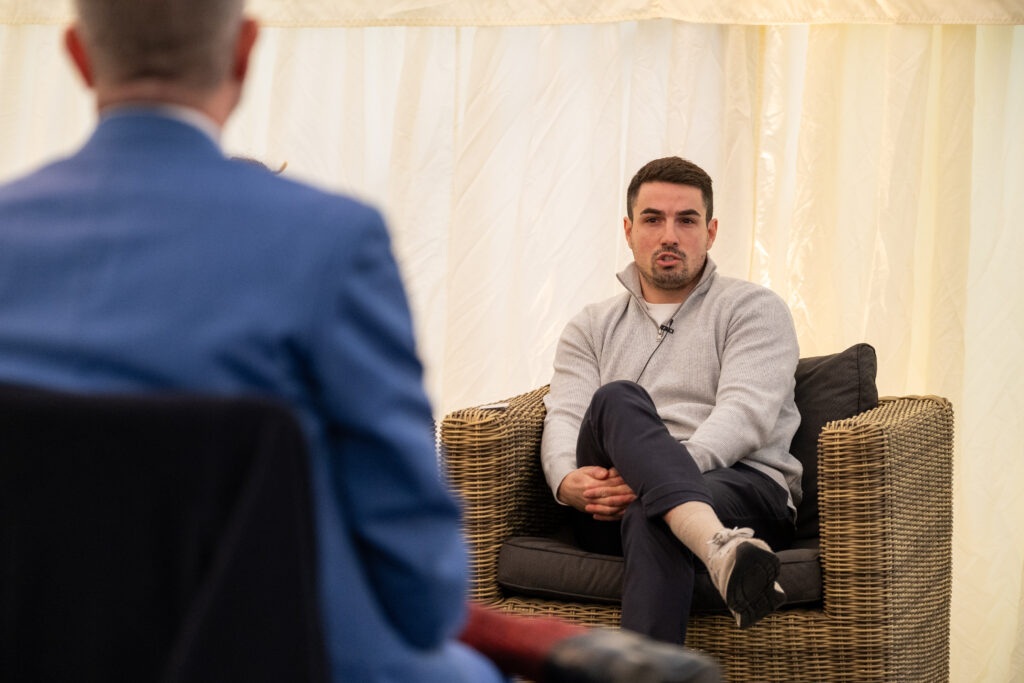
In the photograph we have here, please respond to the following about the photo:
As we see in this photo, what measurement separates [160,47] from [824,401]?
2243 mm

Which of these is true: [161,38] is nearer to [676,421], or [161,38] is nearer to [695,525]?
[695,525]

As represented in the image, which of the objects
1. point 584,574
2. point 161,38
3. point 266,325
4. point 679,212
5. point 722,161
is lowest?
point 584,574

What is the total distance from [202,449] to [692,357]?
2243 mm

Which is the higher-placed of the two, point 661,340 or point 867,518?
point 661,340

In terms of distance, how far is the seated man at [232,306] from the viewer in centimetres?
80

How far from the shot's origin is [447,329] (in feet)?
12.2

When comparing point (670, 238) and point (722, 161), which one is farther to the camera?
point (722, 161)

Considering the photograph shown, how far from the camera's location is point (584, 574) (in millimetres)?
2479

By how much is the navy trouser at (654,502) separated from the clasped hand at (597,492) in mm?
37

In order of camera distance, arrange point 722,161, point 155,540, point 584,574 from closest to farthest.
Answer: point 155,540, point 584,574, point 722,161

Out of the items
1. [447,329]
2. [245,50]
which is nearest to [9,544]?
[245,50]

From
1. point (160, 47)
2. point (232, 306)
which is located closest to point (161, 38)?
point (160, 47)

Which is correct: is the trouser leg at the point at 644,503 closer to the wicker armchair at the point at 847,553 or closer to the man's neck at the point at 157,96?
the wicker armchair at the point at 847,553

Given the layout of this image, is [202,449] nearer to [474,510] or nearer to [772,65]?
[474,510]
